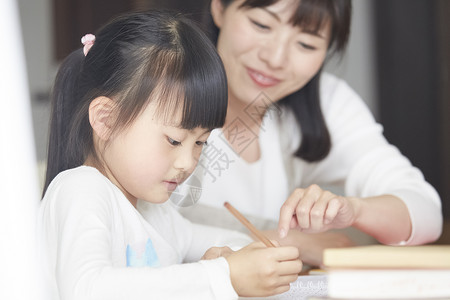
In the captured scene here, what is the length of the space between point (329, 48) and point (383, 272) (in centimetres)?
48

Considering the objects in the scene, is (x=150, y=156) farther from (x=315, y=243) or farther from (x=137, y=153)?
(x=315, y=243)

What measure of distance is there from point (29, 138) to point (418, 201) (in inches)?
20.3

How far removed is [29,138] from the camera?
58cm

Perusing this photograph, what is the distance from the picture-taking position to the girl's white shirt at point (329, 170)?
0.66 m

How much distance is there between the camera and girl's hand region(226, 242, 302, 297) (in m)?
0.45

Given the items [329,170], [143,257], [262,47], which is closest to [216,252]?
[143,257]

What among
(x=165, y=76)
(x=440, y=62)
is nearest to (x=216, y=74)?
(x=165, y=76)

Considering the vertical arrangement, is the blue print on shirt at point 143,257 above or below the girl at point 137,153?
below

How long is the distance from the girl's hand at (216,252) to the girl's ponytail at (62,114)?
0.46 feet

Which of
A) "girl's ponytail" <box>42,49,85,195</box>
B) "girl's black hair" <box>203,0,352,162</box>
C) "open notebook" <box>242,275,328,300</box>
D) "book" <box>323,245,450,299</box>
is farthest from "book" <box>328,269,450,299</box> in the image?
"girl's black hair" <box>203,0,352,162</box>

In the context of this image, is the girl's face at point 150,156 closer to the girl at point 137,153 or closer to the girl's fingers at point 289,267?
the girl at point 137,153

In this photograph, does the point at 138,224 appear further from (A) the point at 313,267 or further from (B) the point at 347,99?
(B) the point at 347,99

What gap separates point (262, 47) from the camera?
751mm

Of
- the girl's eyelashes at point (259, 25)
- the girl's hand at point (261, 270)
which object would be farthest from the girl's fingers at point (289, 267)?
the girl's eyelashes at point (259, 25)
